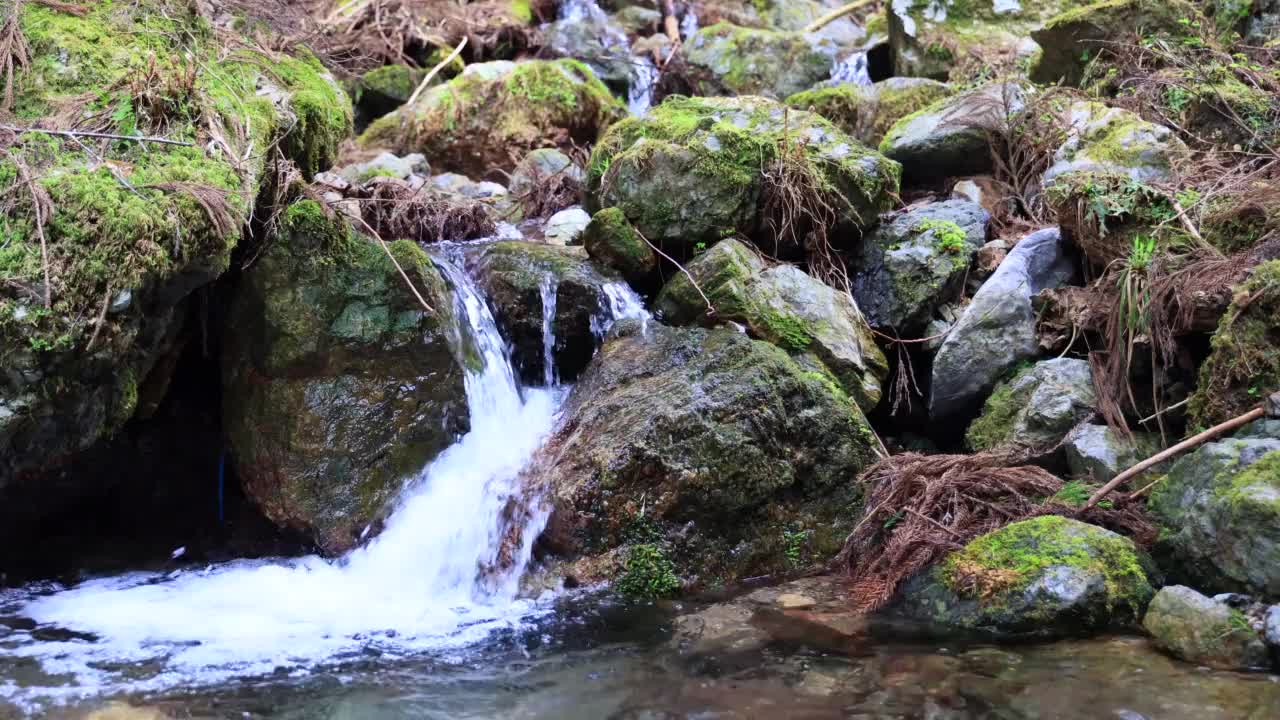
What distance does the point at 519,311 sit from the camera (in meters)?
5.89

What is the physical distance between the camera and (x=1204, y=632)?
3.42m

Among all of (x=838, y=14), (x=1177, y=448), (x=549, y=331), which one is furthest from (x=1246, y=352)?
(x=838, y=14)

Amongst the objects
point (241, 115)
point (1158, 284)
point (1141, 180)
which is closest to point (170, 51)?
point (241, 115)

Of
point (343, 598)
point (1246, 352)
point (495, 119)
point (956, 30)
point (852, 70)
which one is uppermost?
point (956, 30)

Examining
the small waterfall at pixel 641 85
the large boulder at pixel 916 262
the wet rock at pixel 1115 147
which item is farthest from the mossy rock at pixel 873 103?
the small waterfall at pixel 641 85

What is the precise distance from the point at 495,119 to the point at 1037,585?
A: 834 cm

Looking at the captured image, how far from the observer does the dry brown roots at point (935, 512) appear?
423cm

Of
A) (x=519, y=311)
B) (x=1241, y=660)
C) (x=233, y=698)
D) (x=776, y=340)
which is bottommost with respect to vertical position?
(x=1241, y=660)

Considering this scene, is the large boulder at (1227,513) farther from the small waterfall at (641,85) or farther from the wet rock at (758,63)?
the small waterfall at (641,85)

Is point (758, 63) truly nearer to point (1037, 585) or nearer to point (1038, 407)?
point (1038, 407)

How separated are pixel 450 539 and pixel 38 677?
1.93 metres

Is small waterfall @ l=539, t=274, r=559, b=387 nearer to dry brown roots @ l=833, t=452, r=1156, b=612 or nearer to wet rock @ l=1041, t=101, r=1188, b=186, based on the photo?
dry brown roots @ l=833, t=452, r=1156, b=612

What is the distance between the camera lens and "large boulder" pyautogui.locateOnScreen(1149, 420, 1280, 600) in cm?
356

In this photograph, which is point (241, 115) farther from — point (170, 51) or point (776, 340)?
point (776, 340)
